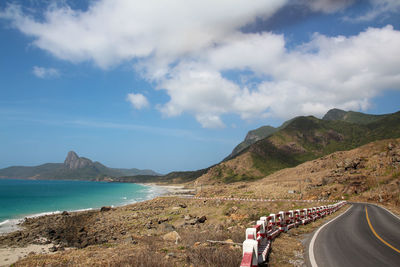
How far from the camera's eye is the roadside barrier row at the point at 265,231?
5832 millimetres

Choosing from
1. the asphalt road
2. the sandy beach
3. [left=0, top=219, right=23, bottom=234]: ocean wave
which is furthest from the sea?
the asphalt road

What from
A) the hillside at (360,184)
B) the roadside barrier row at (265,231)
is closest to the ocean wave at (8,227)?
the roadside barrier row at (265,231)

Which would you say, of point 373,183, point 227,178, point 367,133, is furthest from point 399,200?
→ point 367,133

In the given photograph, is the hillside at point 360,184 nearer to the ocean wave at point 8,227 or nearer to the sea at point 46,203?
the ocean wave at point 8,227

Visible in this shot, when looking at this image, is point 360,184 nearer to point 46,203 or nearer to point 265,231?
point 265,231

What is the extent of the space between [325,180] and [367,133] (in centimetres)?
17567

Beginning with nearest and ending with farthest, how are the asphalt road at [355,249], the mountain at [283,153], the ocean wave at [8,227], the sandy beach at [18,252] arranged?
the asphalt road at [355,249] → the sandy beach at [18,252] → the ocean wave at [8,227] → the mountain at [283,153]

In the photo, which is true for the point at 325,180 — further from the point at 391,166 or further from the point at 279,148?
the point at 279,148

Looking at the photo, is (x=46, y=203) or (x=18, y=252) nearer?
(x=18, y=252)

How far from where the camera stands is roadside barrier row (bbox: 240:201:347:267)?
230 inches

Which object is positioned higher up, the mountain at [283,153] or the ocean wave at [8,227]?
the mountain at [283,153]

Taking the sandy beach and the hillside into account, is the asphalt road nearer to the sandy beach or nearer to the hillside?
the sandy beach

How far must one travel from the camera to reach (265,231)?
8.54 meters

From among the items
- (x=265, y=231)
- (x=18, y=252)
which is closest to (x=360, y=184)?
(x=265, y=231)
